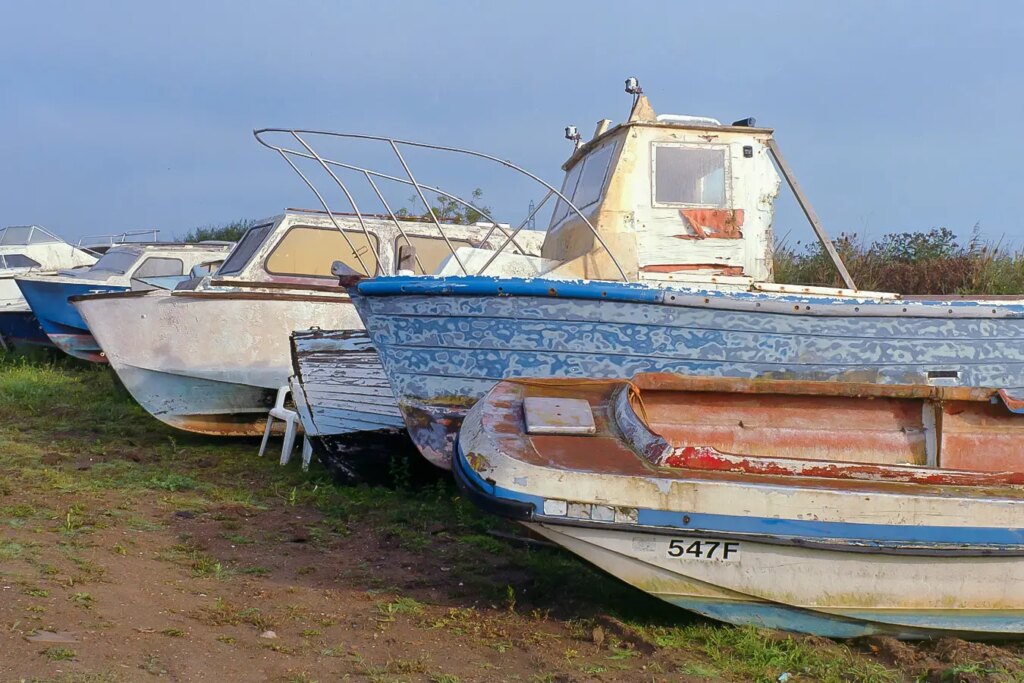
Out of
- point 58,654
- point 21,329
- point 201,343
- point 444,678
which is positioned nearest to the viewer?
point 58,654

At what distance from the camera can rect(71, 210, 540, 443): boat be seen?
8.87 metres

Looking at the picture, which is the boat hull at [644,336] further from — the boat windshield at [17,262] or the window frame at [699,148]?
the boat windshield at [17,262]

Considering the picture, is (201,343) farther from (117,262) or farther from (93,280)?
(117,262)

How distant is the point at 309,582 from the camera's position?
5004 mm

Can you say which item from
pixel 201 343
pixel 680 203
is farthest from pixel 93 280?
pixel 680 203

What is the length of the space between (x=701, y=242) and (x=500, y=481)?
3.48 metres

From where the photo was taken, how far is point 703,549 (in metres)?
4.07

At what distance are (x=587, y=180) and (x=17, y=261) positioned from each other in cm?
1380

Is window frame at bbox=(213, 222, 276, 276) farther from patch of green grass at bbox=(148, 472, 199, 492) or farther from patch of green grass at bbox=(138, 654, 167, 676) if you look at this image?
patch of green grass at bbox=(138, 654, 167, 676)

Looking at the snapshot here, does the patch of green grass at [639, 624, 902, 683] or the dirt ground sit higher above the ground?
the dirt ground

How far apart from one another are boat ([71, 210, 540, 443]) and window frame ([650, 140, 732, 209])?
2517 mm

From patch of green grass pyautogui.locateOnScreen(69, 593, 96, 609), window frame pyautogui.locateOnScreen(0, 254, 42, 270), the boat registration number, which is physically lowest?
patch of green grass pyautogui.locateOnScreen(69, 593, 96, 609)

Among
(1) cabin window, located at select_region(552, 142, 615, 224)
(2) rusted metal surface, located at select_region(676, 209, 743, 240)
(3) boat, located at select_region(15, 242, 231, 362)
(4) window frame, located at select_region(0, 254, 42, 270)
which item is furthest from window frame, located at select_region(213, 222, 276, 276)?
(4) window frame, located at select_region(0, 254, 42, 270)

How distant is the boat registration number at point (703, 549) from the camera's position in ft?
13.3
